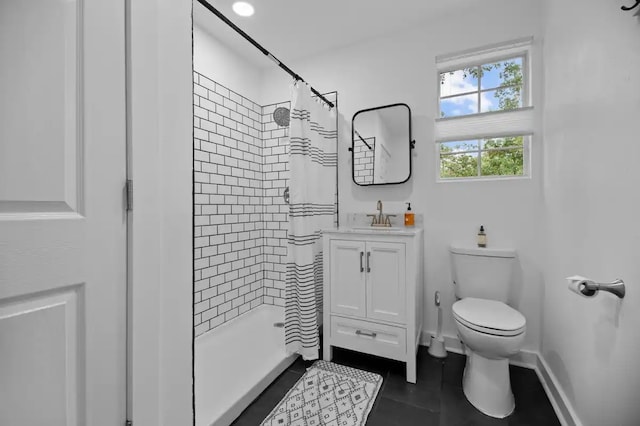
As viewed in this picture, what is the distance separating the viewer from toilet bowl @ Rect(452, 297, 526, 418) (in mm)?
1432

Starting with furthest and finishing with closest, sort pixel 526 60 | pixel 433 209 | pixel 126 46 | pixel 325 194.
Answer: pixel 325 194
pixel 433 209
pixel 526 60
pixel 126 46

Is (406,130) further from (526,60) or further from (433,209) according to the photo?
(526,60)

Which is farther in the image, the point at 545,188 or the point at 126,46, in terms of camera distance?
the point at 545,188

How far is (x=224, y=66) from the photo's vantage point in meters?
2.47

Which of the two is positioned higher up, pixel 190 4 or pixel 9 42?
pixel 190 4

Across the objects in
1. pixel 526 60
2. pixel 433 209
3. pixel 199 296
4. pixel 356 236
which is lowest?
pixel 199 296

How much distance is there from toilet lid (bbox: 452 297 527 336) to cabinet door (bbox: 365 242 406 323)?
35 cm

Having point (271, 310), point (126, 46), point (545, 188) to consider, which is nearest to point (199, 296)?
point (271, 310)

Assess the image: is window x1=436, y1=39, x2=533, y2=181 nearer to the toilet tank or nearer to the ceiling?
the ceiling

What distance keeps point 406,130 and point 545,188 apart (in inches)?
40.8

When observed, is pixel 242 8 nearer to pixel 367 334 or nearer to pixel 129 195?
pixel 129 195

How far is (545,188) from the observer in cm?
183

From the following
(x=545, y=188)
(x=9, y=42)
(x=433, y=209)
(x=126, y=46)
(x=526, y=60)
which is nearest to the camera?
(x=9, y=42)

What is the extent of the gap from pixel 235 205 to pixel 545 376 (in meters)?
2.58
